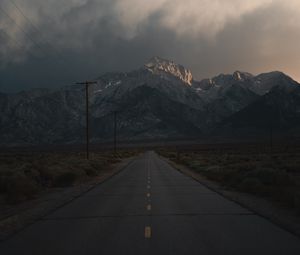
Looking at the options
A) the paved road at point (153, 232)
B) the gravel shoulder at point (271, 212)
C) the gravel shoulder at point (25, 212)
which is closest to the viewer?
the paved road at point (153, 232)

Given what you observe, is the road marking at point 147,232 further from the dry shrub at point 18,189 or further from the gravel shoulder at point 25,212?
the dry shrub at point 18,189

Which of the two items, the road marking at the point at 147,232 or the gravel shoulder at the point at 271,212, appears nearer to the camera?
the road marking at the point at 147,232

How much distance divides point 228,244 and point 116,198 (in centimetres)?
1242

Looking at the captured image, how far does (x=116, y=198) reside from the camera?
23203mm

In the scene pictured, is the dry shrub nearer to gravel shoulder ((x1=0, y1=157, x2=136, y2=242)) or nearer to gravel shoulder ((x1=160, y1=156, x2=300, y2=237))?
gravel shoulder ((x1=0, y1=157, x2=136, y2=242))

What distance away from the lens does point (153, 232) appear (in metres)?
13.0

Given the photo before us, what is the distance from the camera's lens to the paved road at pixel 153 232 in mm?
10781

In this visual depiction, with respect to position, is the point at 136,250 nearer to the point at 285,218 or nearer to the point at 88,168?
the point at 285,218

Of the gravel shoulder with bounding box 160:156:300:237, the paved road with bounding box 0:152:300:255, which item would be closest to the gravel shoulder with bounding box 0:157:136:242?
the paved road with bounding box 0:152:300:255

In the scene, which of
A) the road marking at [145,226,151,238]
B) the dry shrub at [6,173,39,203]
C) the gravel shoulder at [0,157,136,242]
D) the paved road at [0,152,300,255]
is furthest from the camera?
the dry shrub at [6,173,39,203]

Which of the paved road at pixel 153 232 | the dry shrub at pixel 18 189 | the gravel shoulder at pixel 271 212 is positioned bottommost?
the gravel shoulder at pixel 271 212

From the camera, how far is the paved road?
10.8 m

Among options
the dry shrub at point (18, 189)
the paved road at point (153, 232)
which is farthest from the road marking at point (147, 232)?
the dry shrub at point (18, 189)

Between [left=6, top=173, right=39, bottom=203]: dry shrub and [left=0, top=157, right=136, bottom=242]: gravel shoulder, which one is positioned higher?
[left=6, top=173, right=39, bottom=203]: dry shrub
